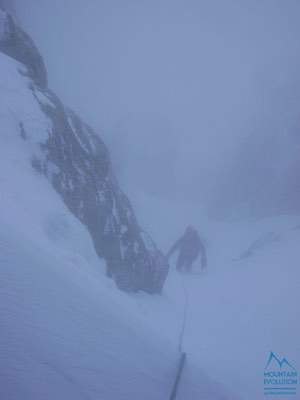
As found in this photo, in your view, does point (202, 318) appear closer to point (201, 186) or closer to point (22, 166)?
point (22, 166)

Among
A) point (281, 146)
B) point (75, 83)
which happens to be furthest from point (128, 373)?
point (75, 83)

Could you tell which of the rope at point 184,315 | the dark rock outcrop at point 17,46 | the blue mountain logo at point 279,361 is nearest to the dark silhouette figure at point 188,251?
the rope at point 184,315

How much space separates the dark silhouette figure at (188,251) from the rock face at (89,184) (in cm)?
339

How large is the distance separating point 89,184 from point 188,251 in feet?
17.5

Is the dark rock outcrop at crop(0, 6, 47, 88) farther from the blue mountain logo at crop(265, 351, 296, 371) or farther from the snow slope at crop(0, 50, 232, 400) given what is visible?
the blue mountain logo at crop(265, 351, 296, 371)

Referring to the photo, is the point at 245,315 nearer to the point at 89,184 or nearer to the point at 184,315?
the point at 184,315

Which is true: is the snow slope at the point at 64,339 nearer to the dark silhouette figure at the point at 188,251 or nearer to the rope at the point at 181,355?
the rope at the point at 181,355

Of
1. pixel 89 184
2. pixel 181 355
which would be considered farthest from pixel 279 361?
pixel 89 184

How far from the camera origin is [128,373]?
7.26ft

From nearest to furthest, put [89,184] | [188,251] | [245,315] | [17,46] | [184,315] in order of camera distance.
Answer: [184,315], [245,315], [89,184], [17,46], [188,251]

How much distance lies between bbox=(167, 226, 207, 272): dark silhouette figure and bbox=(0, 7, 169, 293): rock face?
339 centimetres

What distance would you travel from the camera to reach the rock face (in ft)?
15.5

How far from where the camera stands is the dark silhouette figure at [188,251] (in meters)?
9.46

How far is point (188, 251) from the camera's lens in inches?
379
